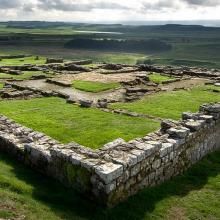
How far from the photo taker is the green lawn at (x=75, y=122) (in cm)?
1920

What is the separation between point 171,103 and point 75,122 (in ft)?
30.5

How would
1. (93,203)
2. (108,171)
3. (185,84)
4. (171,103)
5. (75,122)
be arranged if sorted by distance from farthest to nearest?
(185,84)
(171,103)
(75,122)
(93,203)
(108,171)

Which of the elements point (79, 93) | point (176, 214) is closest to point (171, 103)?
point (79, 93)

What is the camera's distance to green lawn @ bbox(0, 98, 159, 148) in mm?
19203

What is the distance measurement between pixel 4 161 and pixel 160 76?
29030 millimetres

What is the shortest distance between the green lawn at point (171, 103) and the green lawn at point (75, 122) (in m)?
2.47

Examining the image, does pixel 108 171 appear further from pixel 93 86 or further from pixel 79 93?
pixel 93 86

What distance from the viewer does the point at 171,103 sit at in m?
28.4

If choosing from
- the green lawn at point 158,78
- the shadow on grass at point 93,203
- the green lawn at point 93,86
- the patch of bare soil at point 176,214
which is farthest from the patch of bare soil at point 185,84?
the patch of bare soil at point 176,214

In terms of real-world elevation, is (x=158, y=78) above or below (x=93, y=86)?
above

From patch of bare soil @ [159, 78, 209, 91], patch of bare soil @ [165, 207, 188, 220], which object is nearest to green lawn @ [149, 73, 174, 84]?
patch of bare soil @ [159, 78, 209, 91]

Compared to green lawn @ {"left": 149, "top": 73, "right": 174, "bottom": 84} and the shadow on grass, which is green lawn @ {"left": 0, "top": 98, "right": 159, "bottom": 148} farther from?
green lawn @ {"left": 149, "top": 73, "right": 174, "bottom": 84}

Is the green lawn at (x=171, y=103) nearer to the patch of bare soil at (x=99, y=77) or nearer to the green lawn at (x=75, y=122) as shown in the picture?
the green lawn at (x=75, y=122)

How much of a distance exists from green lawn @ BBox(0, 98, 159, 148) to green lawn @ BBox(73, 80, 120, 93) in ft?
20.7
